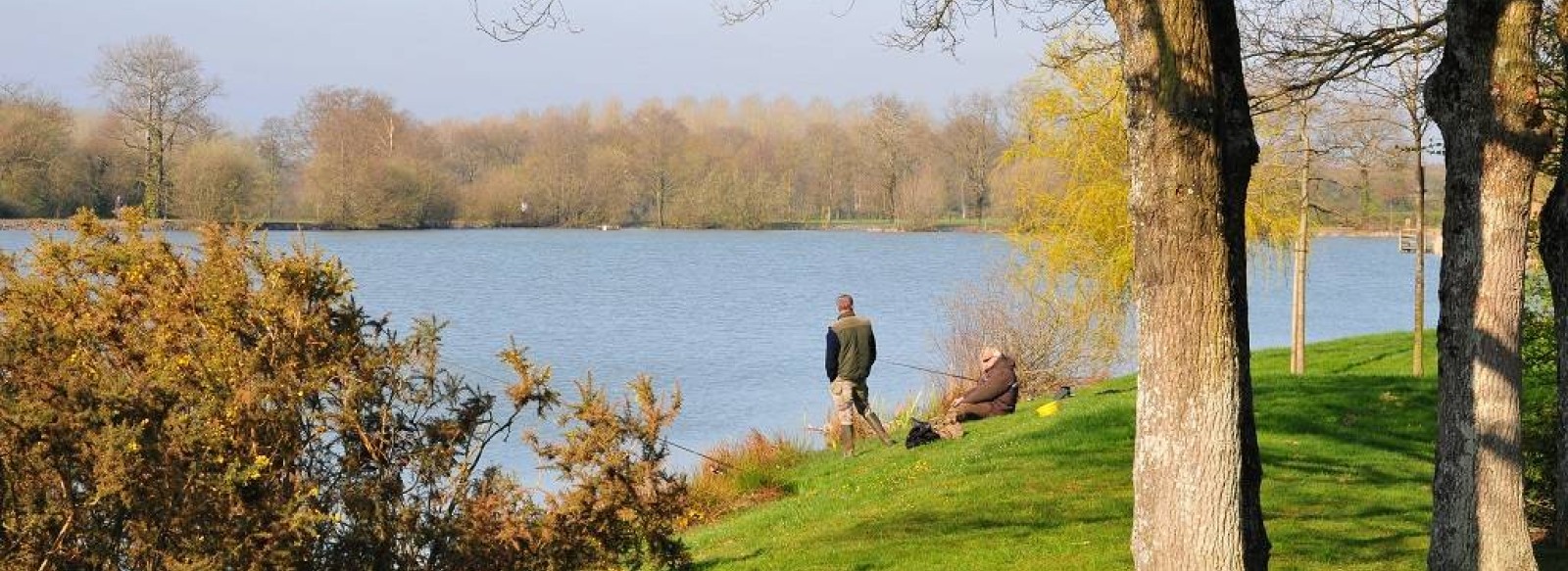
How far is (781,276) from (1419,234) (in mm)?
40823

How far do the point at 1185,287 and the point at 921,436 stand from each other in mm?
12581

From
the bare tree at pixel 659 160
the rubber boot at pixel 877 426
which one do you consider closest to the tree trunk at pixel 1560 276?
the rubber boot at pixel 877 426

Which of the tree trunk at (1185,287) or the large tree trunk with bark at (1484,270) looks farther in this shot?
the large tree trunk with bark at (1484,270)

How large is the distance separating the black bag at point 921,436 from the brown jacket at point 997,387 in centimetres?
224

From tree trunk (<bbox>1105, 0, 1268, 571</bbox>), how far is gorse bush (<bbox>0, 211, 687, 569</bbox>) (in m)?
2.53

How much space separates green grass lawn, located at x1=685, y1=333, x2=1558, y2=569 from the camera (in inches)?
415

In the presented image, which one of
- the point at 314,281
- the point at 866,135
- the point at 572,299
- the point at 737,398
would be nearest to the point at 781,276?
the point at 572,299

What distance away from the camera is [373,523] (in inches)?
261

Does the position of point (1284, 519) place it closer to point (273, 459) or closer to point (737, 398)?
point (273, 459)

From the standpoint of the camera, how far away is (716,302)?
162 ft

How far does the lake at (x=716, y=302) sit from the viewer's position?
2992 centimetres

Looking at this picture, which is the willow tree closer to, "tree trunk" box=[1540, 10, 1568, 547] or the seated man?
"tree trunk" box=[1540, 10, 1568, 547]

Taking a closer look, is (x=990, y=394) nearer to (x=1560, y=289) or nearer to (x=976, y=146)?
(x=1560, y=289)

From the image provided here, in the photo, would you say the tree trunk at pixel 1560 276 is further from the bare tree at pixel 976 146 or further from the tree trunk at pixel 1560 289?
the bare tree at pixel 976 146
